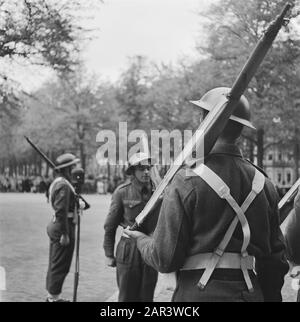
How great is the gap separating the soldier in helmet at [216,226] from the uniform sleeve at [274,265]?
8 centimetres

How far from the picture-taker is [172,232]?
10.3 feet

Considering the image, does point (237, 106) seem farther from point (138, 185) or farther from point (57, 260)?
point (57, 260)

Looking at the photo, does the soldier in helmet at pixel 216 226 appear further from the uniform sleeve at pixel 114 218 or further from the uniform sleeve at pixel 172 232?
the uniform sleeve at pixel 114 218

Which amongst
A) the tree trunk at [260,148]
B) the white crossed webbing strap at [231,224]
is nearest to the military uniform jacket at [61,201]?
the white crossed webbing strap at [231,224]

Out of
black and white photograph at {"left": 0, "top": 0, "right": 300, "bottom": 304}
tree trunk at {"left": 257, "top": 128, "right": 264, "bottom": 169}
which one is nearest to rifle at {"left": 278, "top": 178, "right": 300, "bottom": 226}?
black and white photograph at {"left": 0, "top": 0, "right": 300, "bottom": 304}

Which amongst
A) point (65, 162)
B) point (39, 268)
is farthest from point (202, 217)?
point (39, 268)

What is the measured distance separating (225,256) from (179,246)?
0.24 m

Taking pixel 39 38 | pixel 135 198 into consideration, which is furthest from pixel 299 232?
pixel 39 38

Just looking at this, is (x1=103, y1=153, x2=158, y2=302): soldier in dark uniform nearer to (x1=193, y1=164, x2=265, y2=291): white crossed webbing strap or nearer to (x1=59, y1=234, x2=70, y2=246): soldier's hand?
(x1=59, y1=234, x2=70, y2=246): soldier's hand

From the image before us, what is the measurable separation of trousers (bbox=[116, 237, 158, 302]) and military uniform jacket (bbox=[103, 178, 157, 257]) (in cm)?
36

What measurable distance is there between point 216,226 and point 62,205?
5179 mm

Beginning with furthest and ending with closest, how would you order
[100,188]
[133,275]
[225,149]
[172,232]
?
1. [100,188]
2. [133,275]
3. [225,149]
4. [172,232]

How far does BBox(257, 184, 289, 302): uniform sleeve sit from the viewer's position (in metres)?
3.48
